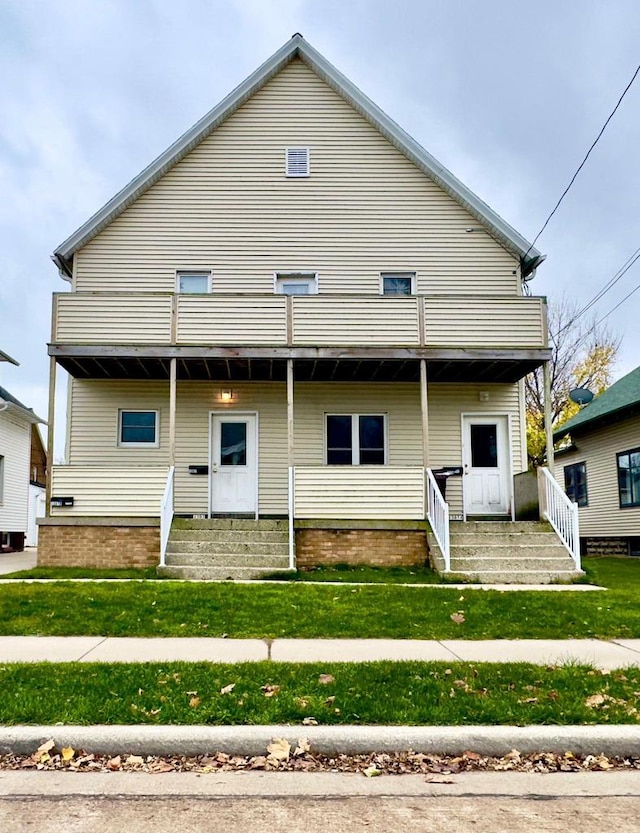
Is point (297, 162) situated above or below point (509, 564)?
above

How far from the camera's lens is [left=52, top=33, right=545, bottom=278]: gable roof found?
1461 cm

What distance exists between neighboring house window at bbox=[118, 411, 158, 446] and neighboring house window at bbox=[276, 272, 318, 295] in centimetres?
379

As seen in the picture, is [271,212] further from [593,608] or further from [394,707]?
[394,707]

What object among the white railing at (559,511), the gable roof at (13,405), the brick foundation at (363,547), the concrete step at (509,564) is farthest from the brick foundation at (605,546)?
the gable roof at (13,405)

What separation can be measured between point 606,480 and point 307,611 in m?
14.1

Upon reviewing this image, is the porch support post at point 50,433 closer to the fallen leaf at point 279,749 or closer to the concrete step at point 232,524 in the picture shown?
the concrete step at point 232,524

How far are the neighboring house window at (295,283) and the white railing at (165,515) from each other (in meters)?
4.87

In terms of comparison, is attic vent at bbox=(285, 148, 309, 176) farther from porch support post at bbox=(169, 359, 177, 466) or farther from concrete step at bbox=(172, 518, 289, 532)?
concrete step at bbox=(172, 518, 289, 532)

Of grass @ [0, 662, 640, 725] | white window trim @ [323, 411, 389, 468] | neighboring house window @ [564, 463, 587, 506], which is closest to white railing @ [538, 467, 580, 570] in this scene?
white window trim @ [323, 411, 389, 468]

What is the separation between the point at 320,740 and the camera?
4098 mm

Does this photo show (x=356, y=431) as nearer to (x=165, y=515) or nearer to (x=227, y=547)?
(x=227, y=547)

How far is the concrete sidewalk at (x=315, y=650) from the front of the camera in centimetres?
587

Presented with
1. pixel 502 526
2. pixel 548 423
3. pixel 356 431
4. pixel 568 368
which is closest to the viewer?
pixel 502 526

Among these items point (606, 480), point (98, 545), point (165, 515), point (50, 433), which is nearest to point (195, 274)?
point (50, 433)
